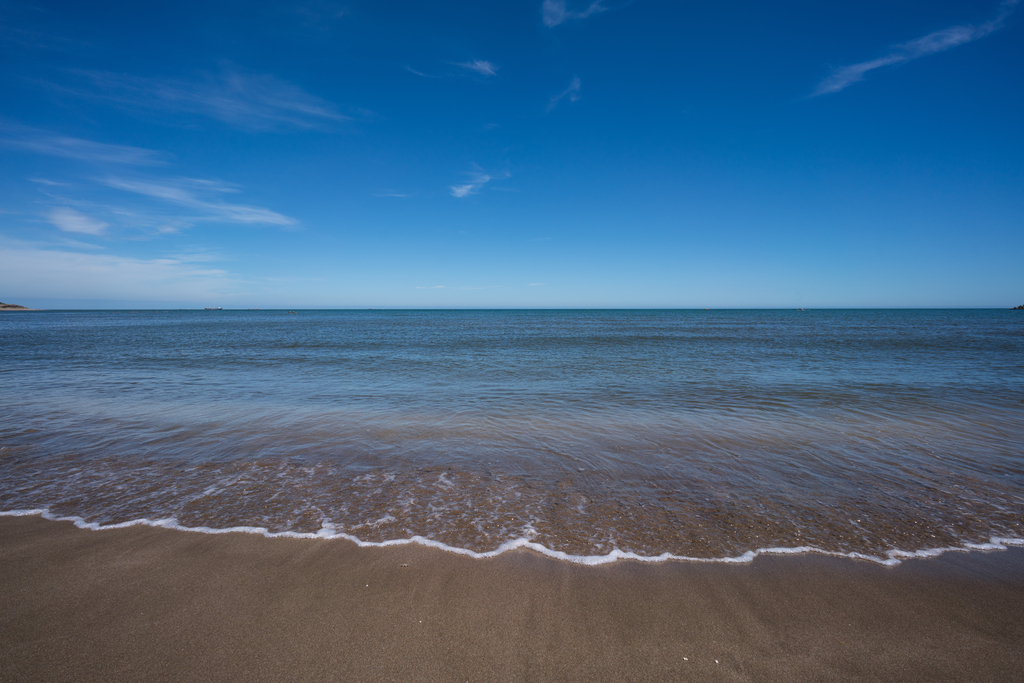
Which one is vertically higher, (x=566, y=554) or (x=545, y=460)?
(x=566, y=554)

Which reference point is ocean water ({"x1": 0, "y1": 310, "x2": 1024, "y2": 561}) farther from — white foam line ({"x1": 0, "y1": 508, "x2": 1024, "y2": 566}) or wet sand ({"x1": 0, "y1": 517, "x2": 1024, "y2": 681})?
wet sand ({"x1": 0, "y1": 517, "x2": 1024, "y2": 681})

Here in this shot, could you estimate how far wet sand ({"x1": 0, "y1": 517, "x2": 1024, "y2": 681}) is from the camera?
3.07 m

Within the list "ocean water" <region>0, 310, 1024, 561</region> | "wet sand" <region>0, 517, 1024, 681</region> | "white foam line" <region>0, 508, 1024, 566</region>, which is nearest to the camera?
"wet sand" <region>0, 517, 1024, 681</region>

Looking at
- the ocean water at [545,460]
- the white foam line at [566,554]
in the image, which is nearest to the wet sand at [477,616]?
the white foam line at [566,554]

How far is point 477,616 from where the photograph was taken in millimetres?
3588

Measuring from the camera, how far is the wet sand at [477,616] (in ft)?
10.1

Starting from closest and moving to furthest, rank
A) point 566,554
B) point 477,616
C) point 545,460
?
point 477,616 < point 566,554 < point 545,460

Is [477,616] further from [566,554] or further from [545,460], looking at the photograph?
[545,460]

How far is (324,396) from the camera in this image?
1323 cm

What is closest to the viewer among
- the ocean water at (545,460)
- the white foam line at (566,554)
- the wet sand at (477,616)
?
the wet sand at (477,616)

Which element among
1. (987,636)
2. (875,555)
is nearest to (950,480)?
(875,555)

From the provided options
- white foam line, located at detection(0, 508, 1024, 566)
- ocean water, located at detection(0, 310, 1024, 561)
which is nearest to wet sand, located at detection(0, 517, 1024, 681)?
white foam line, located at detection(0, 508, 1024, 566)

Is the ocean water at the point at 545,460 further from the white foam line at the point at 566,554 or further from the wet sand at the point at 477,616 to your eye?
the wet sand at the point at 477,616

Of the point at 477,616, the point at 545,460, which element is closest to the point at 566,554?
the point at 477,616
